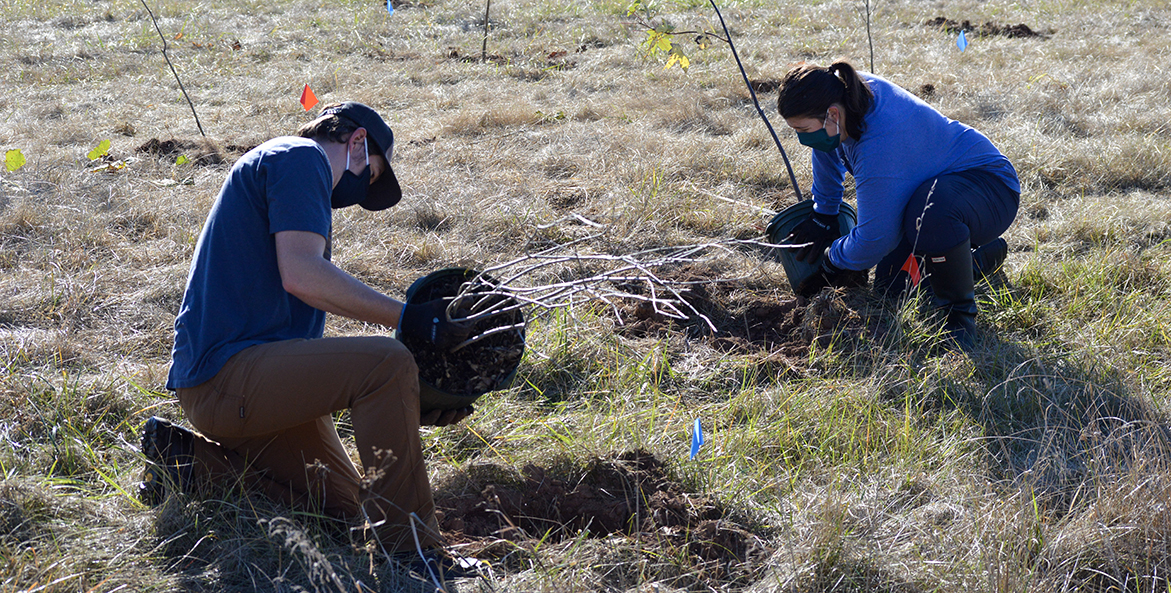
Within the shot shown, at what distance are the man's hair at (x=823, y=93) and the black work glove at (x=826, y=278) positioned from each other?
56cm

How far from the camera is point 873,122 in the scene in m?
3.04

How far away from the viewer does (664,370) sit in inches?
119

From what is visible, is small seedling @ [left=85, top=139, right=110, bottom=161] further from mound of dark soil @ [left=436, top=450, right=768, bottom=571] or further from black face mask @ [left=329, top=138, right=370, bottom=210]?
mound of dark soil @ [left=436, top=450, right=768, bottom=571]

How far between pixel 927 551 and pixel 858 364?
1012 mm

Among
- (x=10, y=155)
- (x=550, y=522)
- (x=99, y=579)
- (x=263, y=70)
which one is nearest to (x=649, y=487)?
(x=550, y=522)

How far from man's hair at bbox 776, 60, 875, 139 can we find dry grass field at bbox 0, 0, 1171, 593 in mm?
736

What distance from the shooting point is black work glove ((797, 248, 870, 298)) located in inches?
131

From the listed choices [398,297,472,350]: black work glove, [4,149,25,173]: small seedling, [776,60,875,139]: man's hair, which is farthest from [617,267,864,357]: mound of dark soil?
[4,149,25,173]: small seedling

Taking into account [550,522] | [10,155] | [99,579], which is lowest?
[550,522]

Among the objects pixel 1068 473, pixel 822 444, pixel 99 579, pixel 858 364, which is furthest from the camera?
pixel 858 364

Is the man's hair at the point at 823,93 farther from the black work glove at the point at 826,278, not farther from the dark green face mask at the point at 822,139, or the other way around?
the black work glove at the point at 826,278

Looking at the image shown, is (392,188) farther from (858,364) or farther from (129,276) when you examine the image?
(129,276)

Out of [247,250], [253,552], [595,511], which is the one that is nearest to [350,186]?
[247,250]

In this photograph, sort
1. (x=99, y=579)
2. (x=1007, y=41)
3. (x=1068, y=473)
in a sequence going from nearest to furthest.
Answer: (x=99, y=579), (x=1068, y=473), (x=1007, y=41)
